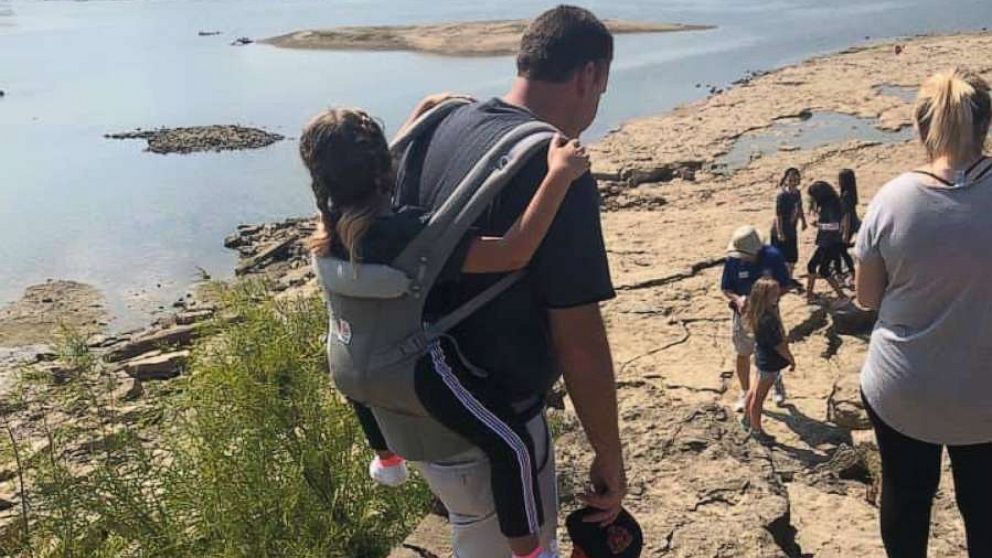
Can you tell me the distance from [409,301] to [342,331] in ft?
0.75

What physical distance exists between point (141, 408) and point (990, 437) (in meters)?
4.51

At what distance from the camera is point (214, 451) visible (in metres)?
4.73

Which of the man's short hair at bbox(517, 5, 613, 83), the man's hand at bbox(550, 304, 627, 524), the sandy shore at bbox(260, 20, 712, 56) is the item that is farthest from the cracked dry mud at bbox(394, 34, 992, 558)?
the sandy shore at bbox(260, 20, 712, 56)

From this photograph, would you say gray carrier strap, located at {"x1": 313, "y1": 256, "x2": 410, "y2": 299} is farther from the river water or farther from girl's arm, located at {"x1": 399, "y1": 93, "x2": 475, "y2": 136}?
the river water

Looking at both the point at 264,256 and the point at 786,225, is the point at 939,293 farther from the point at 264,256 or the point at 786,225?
the point at 264,256

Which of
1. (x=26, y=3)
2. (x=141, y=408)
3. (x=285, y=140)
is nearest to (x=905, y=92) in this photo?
(x=285, y=140)

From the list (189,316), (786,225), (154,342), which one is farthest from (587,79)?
(189,316)

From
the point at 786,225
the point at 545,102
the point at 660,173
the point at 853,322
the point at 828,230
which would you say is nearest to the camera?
the point at 545,102

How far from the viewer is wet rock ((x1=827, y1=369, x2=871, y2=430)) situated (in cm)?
614

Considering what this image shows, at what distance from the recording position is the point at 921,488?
10.2ft

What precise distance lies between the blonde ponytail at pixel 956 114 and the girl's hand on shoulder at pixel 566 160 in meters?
1.10

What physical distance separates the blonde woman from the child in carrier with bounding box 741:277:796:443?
349cm

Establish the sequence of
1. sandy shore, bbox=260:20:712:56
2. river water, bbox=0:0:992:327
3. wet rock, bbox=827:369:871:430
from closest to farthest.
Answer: wet rock, bbox=827:369:871:430
river water, bbox=0:0:992:327
sandy shore, bbox=260:20:712:56

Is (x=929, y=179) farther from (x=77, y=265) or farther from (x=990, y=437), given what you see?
(x=77, y=265)
